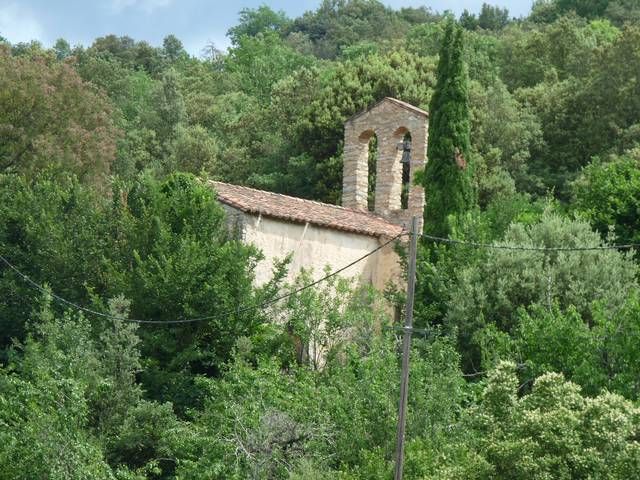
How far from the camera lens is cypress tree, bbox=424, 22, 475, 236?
91.6 ft

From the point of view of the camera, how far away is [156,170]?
150 ft

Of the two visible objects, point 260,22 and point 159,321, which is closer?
point 159,321

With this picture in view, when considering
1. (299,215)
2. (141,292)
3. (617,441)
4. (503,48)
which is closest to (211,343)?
(141,292)

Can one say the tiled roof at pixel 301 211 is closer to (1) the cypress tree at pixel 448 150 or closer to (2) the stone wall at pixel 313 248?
(2) the stone wall at pixel 313 248

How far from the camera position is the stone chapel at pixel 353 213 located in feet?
87.2

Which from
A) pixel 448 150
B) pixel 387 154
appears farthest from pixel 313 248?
pixel 387 154

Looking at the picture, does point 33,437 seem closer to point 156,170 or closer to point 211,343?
point 211,343

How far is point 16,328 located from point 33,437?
18.6 ft

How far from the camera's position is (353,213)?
29469 mm

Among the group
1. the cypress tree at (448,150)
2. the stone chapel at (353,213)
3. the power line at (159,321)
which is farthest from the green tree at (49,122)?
the cypress tree at (448,150)

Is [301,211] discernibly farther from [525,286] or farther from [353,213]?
[525,286]

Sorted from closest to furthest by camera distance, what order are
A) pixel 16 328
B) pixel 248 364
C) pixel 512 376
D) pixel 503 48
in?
pixel 512 376 → pixel 248 364 → pixel 16 328 → pixel 503 48

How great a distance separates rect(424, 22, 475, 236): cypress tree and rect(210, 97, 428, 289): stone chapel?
0.91 meters

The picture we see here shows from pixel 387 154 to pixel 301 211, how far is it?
11.2 ft
